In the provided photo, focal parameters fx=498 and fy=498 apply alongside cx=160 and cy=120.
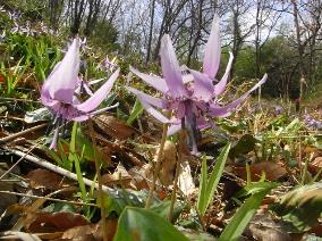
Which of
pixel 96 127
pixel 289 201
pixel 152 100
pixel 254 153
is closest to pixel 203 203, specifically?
pixel 289 201

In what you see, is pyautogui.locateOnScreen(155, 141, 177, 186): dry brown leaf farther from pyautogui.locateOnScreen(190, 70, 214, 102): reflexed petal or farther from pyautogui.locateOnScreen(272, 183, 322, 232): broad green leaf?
pyautogui.locateOnScreen(190, 70, 214, 102): reflexed petal

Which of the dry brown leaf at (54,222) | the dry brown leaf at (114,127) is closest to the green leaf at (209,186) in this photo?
the dry brown leaf at (54,222)

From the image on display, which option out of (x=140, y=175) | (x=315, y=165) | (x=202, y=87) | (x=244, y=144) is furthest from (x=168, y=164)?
(x=202, y=87)

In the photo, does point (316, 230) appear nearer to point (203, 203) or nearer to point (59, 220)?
point (203, 203)

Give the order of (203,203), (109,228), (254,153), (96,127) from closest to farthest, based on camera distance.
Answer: (109,228) < (203,203) < (96,127) < (254,153)

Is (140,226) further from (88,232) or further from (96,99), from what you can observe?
(88,232)

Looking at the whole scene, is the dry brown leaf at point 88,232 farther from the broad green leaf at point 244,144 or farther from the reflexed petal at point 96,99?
the broad green leaf at point 244,144
